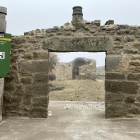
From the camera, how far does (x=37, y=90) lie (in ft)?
13.7

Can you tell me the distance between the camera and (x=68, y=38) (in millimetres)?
4160

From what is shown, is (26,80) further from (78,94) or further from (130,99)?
(78,94)

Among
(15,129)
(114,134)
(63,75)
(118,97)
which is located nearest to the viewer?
(114,134)

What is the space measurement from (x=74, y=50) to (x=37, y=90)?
1.31m

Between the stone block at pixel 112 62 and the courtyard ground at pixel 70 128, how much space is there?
1212 mm

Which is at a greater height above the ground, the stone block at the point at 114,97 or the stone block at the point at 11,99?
the stone block at the point at 114,97

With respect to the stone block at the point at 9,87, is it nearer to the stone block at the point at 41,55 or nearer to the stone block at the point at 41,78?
the stone block at the point at 41,78

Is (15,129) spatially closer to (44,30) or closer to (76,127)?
(76,127)

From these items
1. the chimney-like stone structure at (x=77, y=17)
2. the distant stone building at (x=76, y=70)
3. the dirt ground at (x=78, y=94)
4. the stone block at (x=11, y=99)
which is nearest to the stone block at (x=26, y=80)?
the stone block at (x=11, y=99)

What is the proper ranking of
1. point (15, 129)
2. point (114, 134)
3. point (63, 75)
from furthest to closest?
1. point (63, 75)
2. point (15, 129)
3. point (114, 134)

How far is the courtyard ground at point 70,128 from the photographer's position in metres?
2.93

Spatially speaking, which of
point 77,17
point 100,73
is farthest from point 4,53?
point 100,73

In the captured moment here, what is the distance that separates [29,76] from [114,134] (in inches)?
91.8

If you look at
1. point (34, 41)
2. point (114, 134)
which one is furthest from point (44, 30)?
point (114, 134)
